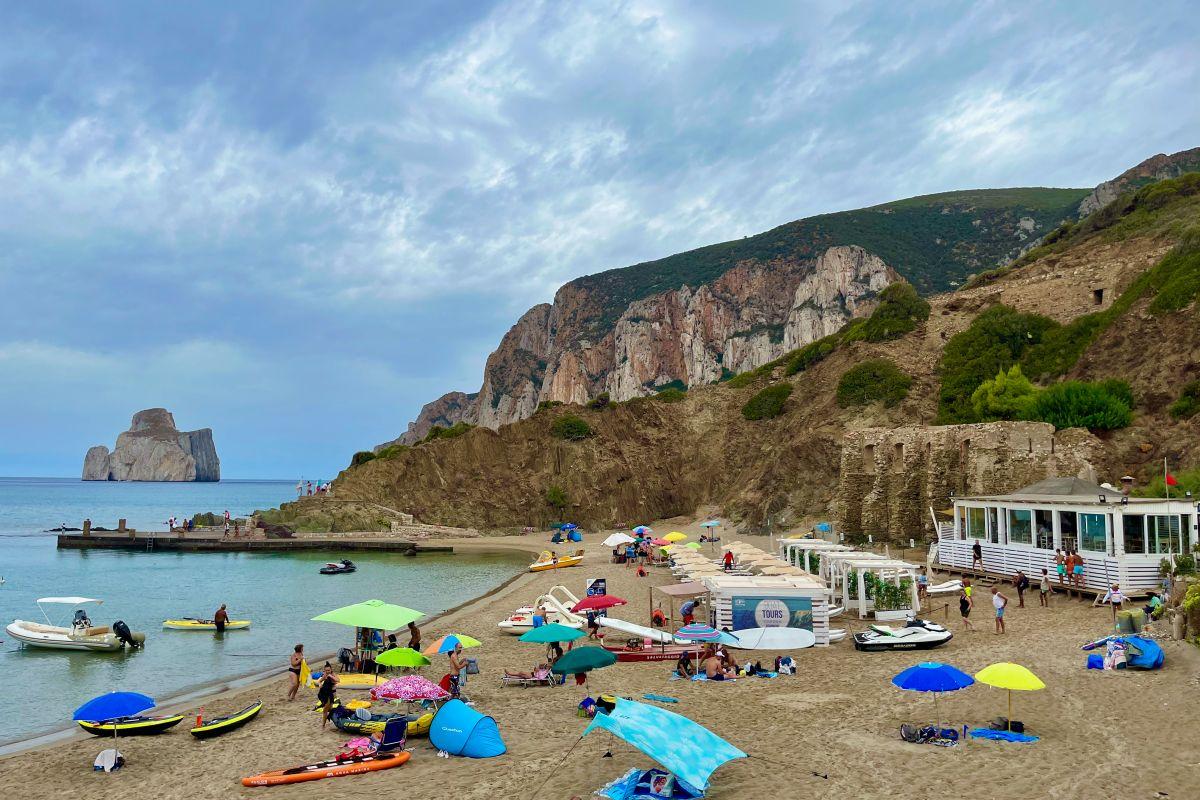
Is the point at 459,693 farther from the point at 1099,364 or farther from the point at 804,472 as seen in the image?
the point at 1099,364

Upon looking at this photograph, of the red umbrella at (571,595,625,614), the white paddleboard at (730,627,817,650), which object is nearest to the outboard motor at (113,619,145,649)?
the red umbrella at (571,595,625,614)

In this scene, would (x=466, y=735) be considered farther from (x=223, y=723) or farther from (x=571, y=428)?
(x=571, y=428)

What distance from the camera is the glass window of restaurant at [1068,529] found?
964 inches

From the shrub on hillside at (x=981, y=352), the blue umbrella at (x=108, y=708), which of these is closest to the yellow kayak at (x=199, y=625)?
the blue umbrella at (x=108, y=708)

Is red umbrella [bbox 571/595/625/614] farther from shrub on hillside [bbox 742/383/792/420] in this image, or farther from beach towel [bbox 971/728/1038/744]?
shrub on hillside [bbox 742/383/792/420]

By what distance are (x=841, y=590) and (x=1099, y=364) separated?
30855mm

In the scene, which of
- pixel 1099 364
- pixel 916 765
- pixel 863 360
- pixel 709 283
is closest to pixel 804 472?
pixel 863 360

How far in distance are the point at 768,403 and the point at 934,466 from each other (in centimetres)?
3341

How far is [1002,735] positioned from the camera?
11500 mm

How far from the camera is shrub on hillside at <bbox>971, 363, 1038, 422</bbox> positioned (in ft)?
148

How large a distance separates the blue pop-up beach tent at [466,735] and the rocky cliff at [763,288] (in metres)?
110

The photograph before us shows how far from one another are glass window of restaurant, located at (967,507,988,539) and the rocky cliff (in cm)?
8852

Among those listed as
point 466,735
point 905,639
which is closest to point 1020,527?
point 905,639

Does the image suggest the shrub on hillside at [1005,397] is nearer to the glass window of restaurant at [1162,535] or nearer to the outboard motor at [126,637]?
the glass window of restaurant at [1162,535]
